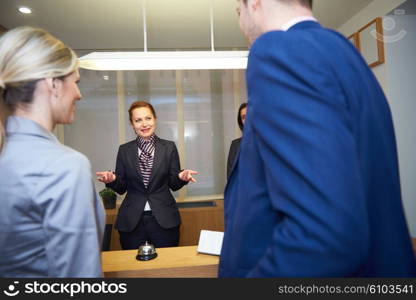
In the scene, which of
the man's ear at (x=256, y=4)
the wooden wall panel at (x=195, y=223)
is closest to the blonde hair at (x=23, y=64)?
the man's ear at (x=256, y=4)

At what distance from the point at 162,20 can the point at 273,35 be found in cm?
296

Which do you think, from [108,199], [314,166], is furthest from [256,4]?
[108,199]

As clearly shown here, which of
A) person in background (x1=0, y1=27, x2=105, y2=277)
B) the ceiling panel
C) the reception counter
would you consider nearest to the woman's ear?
person in background (x1=0, y1=27, x2=105, y2=277)

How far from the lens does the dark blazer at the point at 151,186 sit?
7.71 ft

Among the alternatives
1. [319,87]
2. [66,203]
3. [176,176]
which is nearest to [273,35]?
[319,87]

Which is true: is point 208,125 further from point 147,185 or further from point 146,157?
point 147,185

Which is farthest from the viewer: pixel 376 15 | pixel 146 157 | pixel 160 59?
pixel 376 15

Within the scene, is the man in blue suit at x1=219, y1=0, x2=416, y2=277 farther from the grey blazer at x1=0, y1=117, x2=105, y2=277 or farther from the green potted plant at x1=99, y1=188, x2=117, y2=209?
the green potted plant at x1=99, y1=188, x2=117, y2=209

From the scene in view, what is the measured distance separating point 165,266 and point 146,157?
3.88ft

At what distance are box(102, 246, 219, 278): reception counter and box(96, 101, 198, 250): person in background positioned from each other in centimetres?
70

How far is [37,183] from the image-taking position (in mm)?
736

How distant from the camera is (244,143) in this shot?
660mm

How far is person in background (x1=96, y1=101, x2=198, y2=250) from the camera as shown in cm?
235

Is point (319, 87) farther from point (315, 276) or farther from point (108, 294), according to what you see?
point (108, 294)
